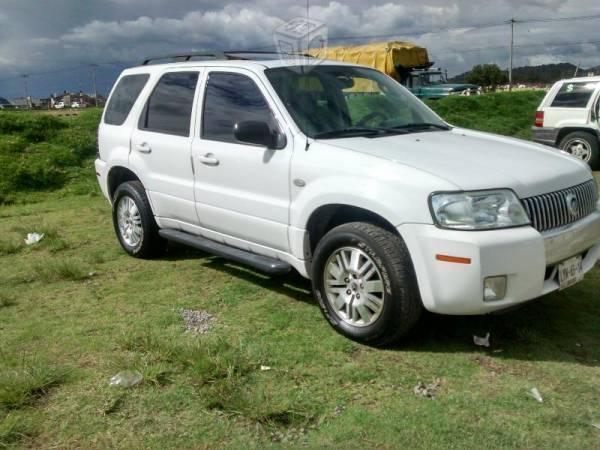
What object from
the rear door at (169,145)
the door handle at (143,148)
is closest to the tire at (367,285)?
the rear door at (169,145)

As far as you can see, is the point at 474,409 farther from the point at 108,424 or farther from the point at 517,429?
the point at 108,424

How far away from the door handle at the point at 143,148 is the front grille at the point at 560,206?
3.48 metres

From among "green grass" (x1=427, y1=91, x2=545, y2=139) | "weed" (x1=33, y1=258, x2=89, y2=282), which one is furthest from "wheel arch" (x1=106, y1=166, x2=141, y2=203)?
"green grass" (x1=427, y1=91, x2=545, y2=139)

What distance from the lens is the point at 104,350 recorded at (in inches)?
160

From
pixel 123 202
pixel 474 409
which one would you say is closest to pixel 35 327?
pixel 123 202

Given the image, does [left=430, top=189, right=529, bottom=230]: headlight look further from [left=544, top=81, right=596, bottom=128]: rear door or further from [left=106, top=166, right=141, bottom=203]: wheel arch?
[left=544, top=81, right=596, bottom=128]: rear door

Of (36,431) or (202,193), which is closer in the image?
(36,431)

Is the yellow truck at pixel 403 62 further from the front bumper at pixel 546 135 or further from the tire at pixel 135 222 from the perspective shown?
the tire at pixel 135 222

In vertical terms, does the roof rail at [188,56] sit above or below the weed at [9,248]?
above

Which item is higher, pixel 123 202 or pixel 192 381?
pixel 123 202

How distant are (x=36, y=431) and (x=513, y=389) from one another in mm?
2583

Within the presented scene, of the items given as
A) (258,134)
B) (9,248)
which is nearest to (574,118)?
(258,134)

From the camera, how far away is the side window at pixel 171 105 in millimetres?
5293

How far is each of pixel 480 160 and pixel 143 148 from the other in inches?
128
